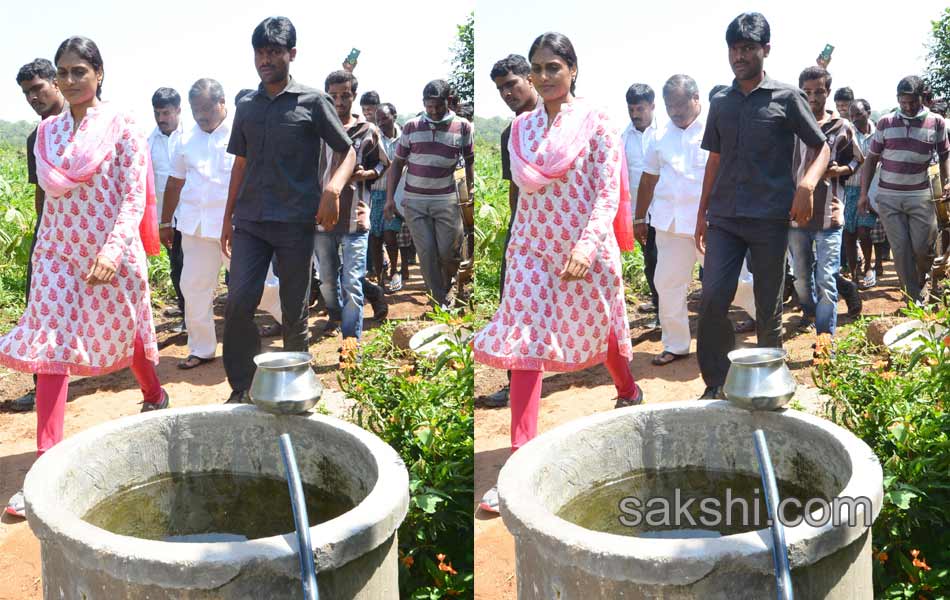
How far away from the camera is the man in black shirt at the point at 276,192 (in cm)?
284

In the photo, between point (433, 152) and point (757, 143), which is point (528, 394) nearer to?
point (433, 152)

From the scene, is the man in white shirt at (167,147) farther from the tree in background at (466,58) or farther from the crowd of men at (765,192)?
the crowd of men at (765,192)

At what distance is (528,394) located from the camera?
2.96m

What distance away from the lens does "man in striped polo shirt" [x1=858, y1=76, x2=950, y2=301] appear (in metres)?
3.05

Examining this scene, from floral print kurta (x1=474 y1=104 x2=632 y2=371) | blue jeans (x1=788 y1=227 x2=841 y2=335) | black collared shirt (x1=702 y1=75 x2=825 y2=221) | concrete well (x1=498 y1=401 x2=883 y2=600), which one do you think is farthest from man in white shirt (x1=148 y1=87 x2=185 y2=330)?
blue jeans (x1=788 y1=227 x2=841 y2=335)

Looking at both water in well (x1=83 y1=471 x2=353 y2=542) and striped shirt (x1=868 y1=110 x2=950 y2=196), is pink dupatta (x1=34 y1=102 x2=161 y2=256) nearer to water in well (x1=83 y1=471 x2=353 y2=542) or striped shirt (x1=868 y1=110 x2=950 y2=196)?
water in well (x1=83 y1=471 x2=353 y2=542)

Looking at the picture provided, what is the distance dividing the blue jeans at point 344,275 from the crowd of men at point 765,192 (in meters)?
0.44

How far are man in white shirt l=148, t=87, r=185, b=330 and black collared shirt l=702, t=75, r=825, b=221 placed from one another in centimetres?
139

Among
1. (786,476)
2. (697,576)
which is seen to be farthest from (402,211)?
(697,576)

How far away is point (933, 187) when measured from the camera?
313cm

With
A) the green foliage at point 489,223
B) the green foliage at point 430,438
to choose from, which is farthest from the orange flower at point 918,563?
the green foliage at point 489,223

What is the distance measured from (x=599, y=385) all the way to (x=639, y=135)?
0.73 metres

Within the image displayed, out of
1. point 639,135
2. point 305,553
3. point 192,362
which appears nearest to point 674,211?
point 639,135

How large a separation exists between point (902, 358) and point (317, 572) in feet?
6.55
